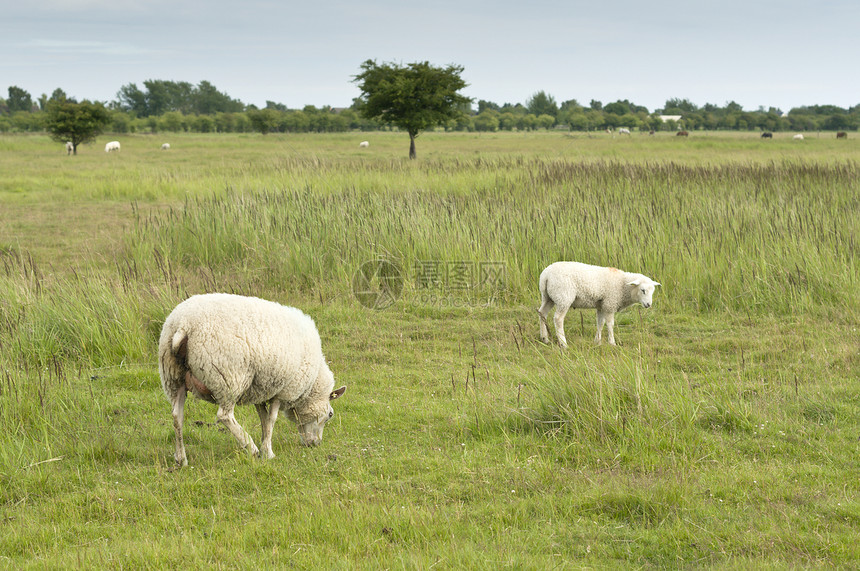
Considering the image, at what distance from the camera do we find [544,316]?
8.18 meters

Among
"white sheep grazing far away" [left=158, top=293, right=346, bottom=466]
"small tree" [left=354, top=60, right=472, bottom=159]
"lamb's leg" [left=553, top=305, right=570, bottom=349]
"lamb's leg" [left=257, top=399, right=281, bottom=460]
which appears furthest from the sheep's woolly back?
"small tree" [left=354, top=60, right=472, bottom=159]

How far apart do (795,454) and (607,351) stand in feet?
9.21

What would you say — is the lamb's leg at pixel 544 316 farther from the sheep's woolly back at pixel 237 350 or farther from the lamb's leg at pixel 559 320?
the sheep's woolly back at pixel 237 350

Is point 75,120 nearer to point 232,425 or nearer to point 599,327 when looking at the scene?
point 599,327

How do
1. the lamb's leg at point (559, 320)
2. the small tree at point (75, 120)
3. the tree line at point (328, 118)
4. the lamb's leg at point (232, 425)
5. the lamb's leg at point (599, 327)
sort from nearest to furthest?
the lamb's leg at point (232, 425)
the lamb's leg at point (559, 320)
the lamb's leg at point (599, 327)
the small tree at point (75, 120)
the tree line at point (328, 118)

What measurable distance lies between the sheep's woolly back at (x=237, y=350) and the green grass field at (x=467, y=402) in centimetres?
59

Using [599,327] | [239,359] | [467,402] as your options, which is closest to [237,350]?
[239,359]

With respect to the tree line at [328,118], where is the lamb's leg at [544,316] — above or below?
below

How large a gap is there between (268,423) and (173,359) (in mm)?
909

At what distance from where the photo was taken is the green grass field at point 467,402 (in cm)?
382

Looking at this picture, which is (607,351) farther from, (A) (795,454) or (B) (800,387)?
(A) (795,454)

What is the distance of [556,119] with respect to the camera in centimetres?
11281

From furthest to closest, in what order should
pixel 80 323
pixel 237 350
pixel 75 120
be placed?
pixel 75 120, pixel 80 323, pixel 237 350

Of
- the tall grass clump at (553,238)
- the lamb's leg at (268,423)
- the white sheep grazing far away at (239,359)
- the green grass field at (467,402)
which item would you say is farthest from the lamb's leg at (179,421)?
the tall grass clump at (553,238)
